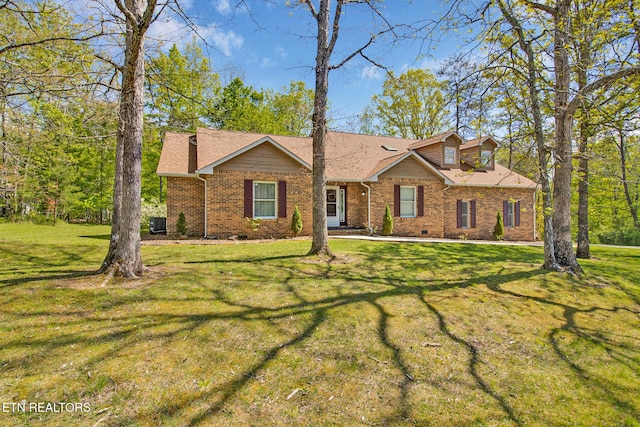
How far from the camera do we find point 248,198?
1270cm

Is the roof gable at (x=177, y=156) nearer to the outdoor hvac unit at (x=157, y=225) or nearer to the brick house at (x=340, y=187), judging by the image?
the brick house at (x=340, y=187)

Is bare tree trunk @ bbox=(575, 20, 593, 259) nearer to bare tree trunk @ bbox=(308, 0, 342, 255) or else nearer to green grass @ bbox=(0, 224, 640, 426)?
green grass @ bbox=(0, 224, 640, 426)

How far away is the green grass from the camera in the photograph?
2.75 m

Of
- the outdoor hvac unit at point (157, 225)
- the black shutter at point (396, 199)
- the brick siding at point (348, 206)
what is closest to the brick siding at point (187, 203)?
the brick siding at point (348, 206)

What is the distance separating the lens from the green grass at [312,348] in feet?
9.02

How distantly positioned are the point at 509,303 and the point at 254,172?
9980 mm

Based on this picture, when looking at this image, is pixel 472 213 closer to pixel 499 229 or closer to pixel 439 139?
pixel 499 229

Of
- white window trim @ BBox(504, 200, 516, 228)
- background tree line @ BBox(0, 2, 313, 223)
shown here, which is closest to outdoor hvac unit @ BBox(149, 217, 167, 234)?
background tree line @ BBox(0, 2, 313, 223)

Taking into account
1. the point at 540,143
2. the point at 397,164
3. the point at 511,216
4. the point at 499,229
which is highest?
the point at 397,164

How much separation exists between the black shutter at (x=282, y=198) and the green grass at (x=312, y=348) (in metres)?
6.74

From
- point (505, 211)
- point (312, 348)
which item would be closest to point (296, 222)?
point (312, 348)

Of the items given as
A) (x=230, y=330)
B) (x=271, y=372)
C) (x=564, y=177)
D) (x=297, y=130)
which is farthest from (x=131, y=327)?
(x=297, y=130)

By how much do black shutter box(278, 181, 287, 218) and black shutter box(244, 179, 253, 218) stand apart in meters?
1.16

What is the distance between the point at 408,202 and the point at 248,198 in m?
7.62
